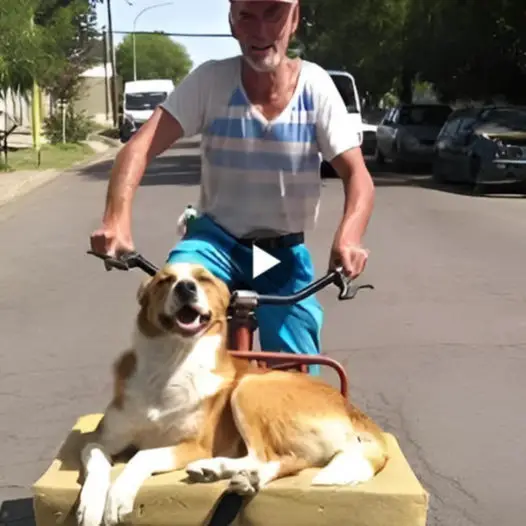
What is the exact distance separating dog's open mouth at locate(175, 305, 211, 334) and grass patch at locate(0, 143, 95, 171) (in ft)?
79.2

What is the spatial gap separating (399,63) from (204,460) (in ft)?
120

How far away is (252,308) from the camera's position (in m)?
3.36

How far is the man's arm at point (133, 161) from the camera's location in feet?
11.2

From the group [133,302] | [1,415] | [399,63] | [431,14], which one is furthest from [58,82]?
[1,415]

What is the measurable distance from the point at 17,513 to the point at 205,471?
6.89 feet

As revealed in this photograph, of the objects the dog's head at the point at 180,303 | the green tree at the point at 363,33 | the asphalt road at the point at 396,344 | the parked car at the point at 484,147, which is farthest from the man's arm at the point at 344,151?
the green tree at the point at 363,33

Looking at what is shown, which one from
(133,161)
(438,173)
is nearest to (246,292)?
(133,161)

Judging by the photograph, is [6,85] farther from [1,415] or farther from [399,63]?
[1,415]

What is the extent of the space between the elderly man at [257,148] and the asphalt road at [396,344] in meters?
1.65

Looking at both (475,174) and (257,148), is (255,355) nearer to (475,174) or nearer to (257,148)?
(257,148)

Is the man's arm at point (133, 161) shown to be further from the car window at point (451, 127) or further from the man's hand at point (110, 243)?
the car window at point (451, 127)

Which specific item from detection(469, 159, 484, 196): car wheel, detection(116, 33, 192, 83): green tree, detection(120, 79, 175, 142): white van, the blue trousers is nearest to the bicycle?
the blue trousers

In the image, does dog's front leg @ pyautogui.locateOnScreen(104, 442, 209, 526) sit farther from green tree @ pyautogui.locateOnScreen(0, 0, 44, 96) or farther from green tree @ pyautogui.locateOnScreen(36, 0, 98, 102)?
green tree @ pyautogui.locateOnScreen(36, 0, 98, 102)

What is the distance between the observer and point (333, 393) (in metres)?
3.29
